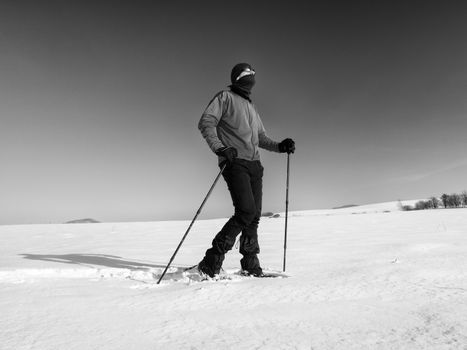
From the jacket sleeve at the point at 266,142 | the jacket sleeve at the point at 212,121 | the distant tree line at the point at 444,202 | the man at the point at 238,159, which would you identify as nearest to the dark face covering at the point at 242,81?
the man at the point at 238,159

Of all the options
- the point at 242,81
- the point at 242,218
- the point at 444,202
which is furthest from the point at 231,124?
the point at 444,202

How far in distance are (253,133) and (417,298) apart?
2.13 metres

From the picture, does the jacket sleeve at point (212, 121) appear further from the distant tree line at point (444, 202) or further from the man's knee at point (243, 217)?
the distant tree line at point (444, 202)

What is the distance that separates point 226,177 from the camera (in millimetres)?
3000

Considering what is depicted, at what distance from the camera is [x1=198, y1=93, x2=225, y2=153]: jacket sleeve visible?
288 centimetres

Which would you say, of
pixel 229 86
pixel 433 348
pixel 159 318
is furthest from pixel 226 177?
pixel 433 348

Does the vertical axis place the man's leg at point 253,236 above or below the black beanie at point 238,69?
below

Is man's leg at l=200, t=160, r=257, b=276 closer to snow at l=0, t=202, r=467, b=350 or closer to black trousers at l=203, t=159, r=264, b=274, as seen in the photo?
black trousers at l=203, t=159, r=264, b=274

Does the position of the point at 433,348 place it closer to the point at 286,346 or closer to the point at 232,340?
the point at 286,346

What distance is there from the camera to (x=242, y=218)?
9.46 ft

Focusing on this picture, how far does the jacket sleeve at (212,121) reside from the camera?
288 centimetres

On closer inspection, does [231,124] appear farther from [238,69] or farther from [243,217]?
[243,217]

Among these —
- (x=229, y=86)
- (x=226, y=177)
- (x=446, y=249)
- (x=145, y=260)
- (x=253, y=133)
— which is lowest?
(x=145, y=260)

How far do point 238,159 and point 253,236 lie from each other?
0.83 metres
